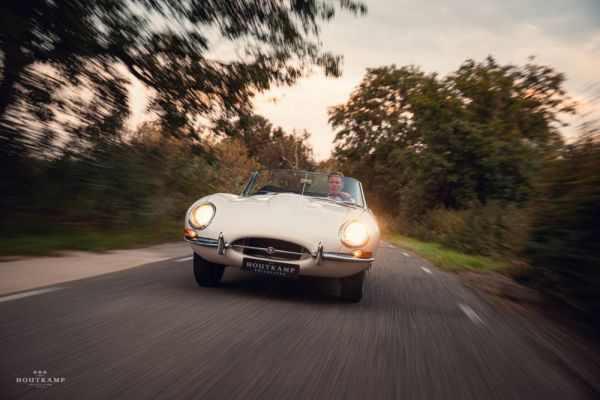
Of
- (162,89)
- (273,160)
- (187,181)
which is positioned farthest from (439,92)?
(273,160)

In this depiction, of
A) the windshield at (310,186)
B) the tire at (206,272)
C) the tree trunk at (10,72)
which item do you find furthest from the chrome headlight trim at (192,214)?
the tree trunk at (10,72)

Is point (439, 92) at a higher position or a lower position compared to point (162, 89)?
higher

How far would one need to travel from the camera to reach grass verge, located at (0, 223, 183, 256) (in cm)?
621

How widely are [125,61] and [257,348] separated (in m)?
6.84

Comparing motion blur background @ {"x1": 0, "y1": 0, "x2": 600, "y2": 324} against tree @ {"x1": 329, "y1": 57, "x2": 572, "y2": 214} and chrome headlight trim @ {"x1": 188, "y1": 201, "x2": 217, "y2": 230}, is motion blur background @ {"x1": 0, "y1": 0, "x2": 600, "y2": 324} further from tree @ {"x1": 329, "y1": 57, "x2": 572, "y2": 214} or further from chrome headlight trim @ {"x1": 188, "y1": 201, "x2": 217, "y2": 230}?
tree @ {"x1": 329, "y1": 57, "x2": 572, "y2": 214}

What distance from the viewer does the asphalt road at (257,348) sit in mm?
2182

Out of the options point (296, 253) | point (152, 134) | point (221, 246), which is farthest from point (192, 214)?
point (152, 134)

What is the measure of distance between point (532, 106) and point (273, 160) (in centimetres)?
3213

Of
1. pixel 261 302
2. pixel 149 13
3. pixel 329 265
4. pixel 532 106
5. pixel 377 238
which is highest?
pixel 532 106

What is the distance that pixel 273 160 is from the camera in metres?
50.4

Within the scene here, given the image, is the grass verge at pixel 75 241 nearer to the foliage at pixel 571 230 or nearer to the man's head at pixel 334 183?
the man's head at pixel 334 183

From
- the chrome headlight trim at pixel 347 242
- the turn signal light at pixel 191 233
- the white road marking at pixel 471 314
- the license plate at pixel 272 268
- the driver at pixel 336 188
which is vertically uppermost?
the driver at pixel 336 188

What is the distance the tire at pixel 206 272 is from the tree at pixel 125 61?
12.4 ft

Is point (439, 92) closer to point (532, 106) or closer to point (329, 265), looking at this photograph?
point (532, 106)
